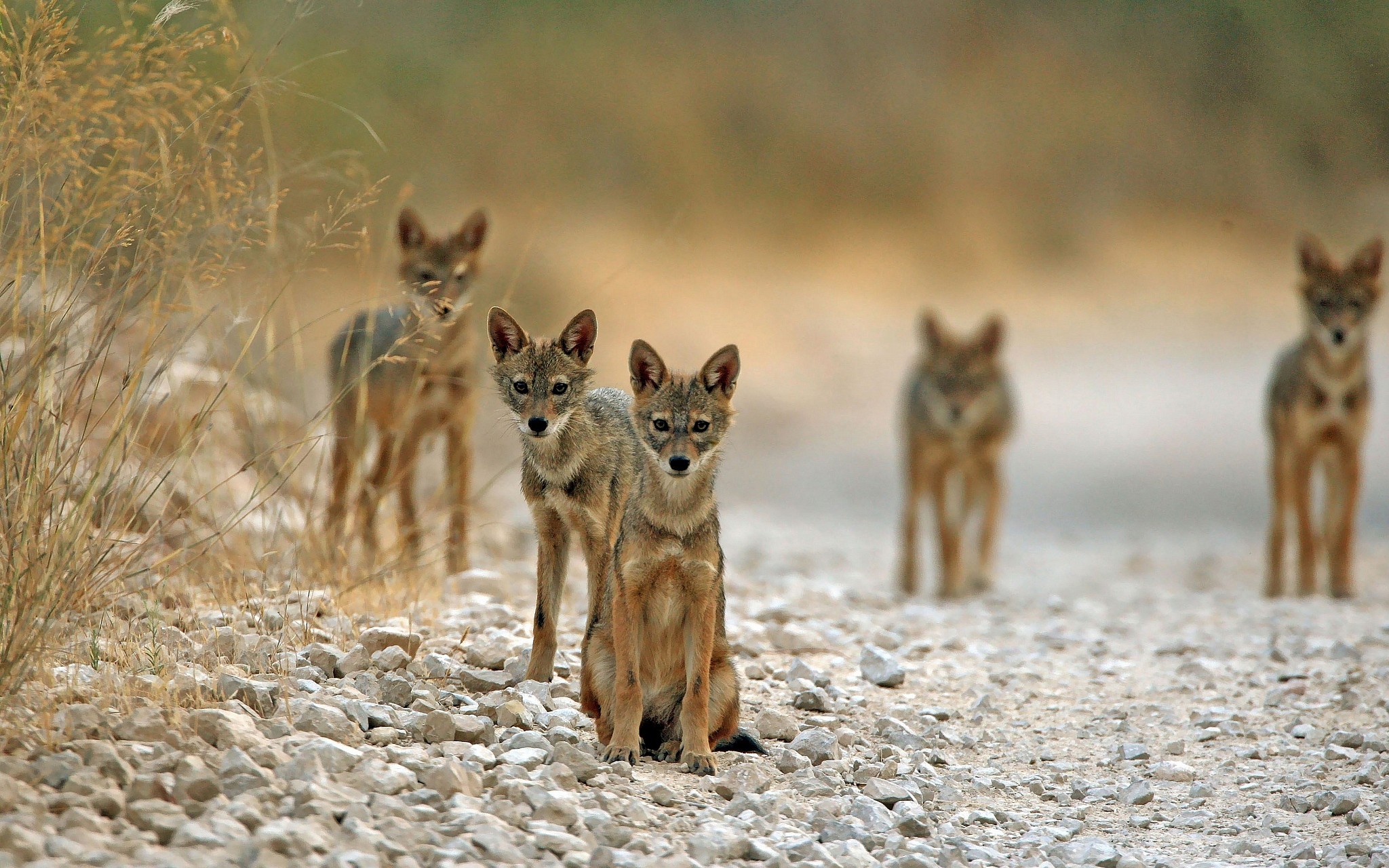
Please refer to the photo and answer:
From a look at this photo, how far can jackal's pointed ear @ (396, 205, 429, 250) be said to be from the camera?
301 inches

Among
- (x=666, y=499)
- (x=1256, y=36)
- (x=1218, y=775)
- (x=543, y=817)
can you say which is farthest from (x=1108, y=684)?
(x=1256, y=36)

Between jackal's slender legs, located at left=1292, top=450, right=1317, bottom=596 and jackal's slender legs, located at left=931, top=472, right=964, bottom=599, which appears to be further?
jackal's slender legs, located at left=931, top=472, right=964, bottom=599

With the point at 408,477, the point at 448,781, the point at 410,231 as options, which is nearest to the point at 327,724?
the point at 448,781

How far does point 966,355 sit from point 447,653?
5.99 meters

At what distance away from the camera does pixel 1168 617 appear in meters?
7.98

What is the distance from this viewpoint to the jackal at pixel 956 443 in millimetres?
9836

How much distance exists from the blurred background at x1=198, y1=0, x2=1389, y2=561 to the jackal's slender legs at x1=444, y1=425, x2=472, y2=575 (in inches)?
372

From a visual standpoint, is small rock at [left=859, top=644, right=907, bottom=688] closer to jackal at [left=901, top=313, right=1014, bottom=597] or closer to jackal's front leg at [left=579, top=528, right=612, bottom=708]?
jackal's front leg at [left=579, top=528, right=612, bottom=708]

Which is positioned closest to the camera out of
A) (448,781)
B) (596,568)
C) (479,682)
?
(448,781)

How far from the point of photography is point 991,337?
1022 centimetres

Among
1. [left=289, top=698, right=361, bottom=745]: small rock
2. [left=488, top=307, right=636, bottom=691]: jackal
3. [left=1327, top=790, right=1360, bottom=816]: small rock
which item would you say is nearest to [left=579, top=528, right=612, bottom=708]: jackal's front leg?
[left=488, top=307, right=636, bottom=691]: jackal

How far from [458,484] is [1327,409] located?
19.1 feet

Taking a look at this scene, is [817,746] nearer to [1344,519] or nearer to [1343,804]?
[1343,804]

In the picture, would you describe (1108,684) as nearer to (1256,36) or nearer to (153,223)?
(153,223)
